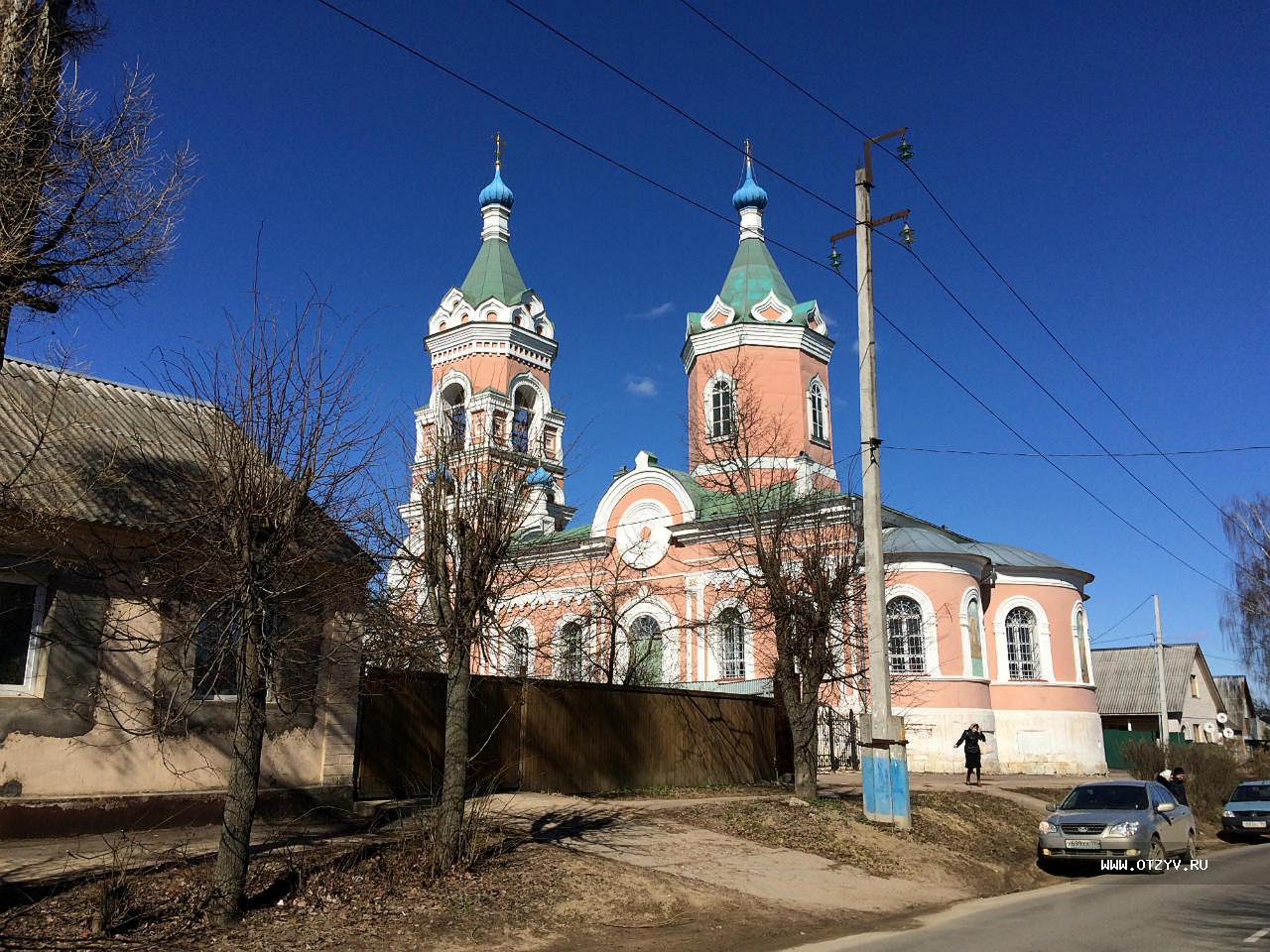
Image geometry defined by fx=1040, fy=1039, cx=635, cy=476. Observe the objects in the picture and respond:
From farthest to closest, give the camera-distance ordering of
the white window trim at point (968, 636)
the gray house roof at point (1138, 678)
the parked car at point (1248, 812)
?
the gray house roof at point (1138, 678) < the white window trim at point (968, 636) < the parked car at point (1248, 812)

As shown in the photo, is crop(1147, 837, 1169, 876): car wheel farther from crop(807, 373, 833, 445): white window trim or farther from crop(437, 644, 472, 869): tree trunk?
crop(807, 373, 833, 445): white window trim

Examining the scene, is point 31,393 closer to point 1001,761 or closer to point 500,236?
point 1001,761

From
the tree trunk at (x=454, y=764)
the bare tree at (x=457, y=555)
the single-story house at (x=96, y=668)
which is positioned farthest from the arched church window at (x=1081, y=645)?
the tree trunk at (x=454, y=764)

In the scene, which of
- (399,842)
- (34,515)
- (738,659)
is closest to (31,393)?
(34,515)

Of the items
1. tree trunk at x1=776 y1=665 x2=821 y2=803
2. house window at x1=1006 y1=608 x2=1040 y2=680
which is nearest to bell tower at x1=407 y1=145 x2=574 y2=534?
house window at x1=1006 y1=608 x2=1040 y2=680

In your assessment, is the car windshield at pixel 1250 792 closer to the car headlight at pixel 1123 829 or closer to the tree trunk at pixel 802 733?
the car headlight at pixel 1123 829

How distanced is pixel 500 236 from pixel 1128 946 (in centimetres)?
3602

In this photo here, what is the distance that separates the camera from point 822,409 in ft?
117

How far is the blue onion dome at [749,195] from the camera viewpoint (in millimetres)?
38312

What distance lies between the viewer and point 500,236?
40.8 metres

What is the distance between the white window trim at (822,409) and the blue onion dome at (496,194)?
14.4 m

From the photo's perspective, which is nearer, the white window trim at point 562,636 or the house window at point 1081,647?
the white window trim at point 562,636

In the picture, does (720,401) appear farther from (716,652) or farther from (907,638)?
(907,638)

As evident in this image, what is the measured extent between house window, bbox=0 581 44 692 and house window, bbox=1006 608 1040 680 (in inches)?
1038
